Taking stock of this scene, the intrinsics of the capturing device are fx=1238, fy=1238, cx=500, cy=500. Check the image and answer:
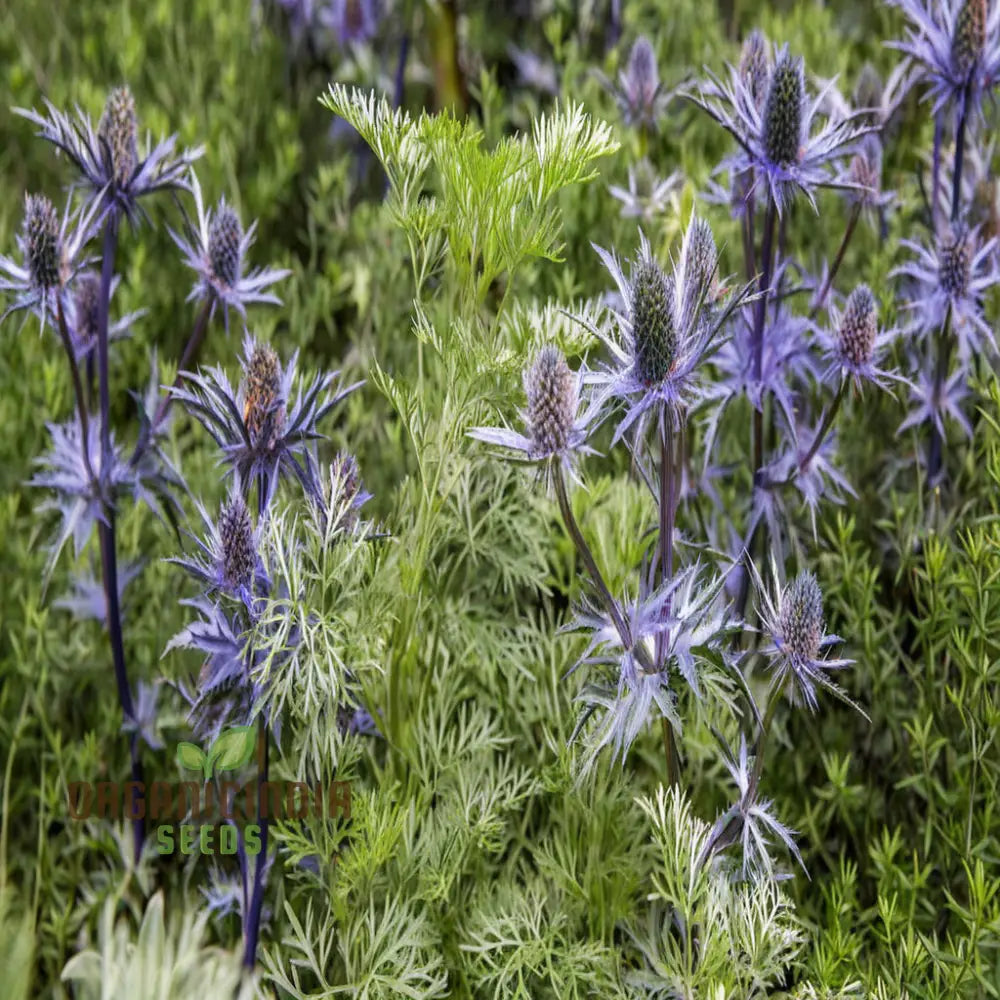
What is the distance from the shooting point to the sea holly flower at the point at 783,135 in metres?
1.12

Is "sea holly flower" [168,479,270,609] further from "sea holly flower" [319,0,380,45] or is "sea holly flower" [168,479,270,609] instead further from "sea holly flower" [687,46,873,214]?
"sea holly flower" [319,0,380,45]

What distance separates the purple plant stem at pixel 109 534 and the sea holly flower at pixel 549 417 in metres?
0.46

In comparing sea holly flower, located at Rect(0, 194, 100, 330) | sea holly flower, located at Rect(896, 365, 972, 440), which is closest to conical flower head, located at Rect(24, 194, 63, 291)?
sea holly flower, located at Rect(0, 194, 100, 330)

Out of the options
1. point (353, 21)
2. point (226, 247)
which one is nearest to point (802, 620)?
point (226, 247)

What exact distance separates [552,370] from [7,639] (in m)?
0.95

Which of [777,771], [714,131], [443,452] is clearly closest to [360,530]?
[443,452]

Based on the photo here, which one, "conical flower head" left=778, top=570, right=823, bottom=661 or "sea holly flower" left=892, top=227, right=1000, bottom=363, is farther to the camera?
"sea holly flower" left=892, top=227, right=1000, bottom=363

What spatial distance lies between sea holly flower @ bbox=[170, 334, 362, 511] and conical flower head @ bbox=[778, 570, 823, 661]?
387mm

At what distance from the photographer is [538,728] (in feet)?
4.44

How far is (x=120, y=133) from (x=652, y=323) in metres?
0.58

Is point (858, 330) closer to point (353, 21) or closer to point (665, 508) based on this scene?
point (665, 508)

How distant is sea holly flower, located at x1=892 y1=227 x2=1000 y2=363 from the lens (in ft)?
4.32

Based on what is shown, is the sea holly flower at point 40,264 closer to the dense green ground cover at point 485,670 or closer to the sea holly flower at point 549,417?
the dense green ground cover at point 485,670

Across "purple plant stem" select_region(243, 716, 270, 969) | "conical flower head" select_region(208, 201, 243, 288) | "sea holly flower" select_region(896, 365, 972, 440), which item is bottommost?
"purple plant stem" select_region(243, 716, 270, 969)
